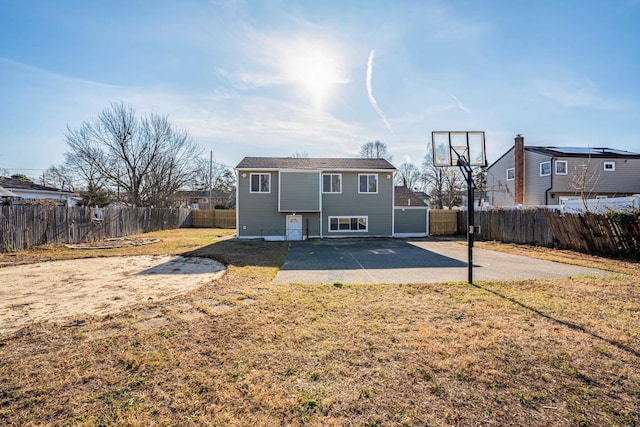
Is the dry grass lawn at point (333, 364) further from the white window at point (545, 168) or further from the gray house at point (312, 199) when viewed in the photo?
the white window at point (545, 168)

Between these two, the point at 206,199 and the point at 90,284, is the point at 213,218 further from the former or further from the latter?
the point at 206,199

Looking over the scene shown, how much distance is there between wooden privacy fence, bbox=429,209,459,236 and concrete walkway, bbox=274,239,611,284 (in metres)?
9.27

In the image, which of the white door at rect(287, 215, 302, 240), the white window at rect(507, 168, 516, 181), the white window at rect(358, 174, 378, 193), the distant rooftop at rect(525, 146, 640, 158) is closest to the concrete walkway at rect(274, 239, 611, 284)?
the white door at rect(287, 215, 302, 240)

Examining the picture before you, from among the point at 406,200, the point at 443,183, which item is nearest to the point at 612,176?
the point at 406,200

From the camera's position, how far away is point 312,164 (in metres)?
19.0

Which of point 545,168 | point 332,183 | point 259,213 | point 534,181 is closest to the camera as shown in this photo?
point 259,213

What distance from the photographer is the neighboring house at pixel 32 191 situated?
21.8m

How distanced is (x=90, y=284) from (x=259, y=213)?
1113cm

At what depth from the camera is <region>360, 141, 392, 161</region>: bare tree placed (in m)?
42.7

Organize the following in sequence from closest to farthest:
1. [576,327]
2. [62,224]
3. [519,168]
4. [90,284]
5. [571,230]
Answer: [576,327] → [90,284] → [571,230] → [62,224] → [519,168]

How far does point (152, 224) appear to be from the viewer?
23.0 metres

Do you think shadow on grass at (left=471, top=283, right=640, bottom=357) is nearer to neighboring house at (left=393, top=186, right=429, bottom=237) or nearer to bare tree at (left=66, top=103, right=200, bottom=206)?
neighboring house at (left=393, top=186, right=429, bottom=237)

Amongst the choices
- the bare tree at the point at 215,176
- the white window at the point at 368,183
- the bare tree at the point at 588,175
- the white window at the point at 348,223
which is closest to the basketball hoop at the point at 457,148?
the white window at the point at 368,183

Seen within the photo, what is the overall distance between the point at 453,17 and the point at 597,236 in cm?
1008
